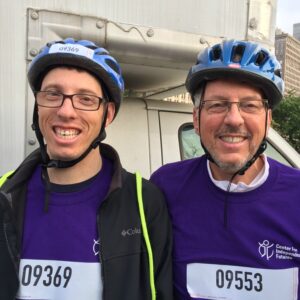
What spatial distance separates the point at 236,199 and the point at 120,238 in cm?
54

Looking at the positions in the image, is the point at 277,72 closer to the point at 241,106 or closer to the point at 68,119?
the point at 241,106

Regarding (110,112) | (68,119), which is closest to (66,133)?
(68,119)

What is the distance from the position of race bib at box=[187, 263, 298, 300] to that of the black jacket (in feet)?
0.44

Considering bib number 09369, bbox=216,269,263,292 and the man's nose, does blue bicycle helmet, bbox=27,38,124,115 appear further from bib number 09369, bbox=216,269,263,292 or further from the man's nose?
bib number 09369, bbox=216,269,263,292

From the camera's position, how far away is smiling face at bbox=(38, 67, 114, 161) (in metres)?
2.00

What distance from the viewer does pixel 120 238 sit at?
1.93 metres

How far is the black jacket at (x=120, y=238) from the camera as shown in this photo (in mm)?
1854

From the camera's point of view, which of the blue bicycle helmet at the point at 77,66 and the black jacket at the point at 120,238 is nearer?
the black jacket at the point at 120,238

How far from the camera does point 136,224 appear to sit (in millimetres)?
1968

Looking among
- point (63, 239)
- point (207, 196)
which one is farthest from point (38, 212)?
point (207, 196)

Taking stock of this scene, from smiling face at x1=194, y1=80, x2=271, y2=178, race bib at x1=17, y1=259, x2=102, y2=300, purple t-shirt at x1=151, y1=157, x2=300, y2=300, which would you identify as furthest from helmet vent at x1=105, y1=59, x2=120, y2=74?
race bib at x1=17, y1=259, x2=102, y2=300

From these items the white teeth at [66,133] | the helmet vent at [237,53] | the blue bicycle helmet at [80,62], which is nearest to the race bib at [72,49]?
the blue bicycle helmet at [80,62]

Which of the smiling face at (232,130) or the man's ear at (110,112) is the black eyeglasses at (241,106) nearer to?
the smiling face at (232,130)

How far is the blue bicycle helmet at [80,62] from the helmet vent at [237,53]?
1.78 ft
